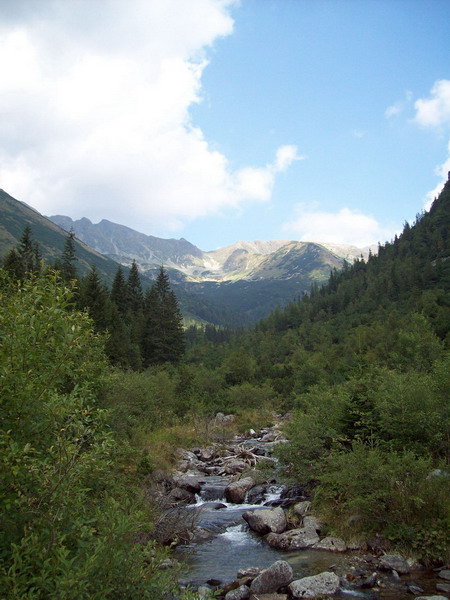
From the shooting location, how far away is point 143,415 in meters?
31.2

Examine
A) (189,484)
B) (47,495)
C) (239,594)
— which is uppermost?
(47,495)

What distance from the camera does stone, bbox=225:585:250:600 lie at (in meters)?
11.0

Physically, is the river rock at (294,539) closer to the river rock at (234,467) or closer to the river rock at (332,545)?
the river rock at (332,545)

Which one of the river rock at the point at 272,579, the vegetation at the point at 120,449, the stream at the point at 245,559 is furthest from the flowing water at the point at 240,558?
the vegetation at the point at 120,449

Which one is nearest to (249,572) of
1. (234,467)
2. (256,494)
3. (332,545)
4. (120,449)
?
(332,545)

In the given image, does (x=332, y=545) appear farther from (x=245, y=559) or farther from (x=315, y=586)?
(x=315, y=586)

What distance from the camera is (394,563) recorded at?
40.5 ft

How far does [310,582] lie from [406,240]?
168 meters

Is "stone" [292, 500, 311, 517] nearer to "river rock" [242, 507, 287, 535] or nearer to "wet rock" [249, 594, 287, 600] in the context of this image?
"river rock" [242, 507, 287, 535]

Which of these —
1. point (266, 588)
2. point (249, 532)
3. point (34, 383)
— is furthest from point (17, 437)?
point (249, 532)

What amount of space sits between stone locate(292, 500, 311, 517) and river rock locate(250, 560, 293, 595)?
220 inches

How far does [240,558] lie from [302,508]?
438cm

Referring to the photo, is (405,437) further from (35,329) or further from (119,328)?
(119,328)

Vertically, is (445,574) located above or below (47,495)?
below
